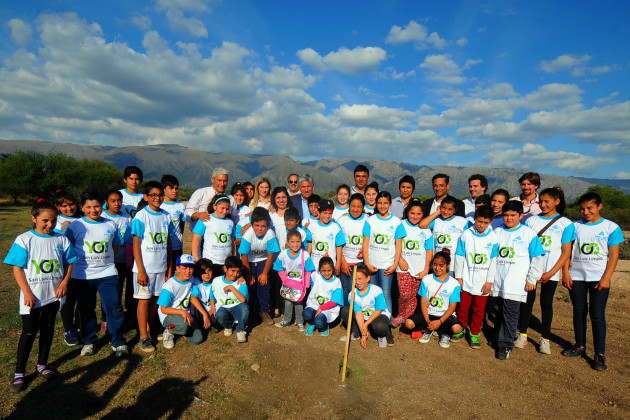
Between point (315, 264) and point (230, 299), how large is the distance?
1.51 meters

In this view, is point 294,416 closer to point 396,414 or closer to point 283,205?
point 396,414

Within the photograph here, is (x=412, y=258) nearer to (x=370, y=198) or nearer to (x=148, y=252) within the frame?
(x=370, y=198)

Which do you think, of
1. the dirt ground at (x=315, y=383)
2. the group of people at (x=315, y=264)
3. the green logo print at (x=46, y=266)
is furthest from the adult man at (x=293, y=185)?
the green logo print at (x=46, y=266)

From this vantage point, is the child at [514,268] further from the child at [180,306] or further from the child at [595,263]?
the child at [180,306]

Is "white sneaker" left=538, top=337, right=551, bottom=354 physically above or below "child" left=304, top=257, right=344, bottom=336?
below

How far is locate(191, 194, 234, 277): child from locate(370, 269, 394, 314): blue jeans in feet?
8.38

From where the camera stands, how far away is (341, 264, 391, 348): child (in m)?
4.96

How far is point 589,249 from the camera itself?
177 inches

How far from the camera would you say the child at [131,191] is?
5270mm

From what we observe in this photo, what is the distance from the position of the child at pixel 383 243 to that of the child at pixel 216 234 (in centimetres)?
231

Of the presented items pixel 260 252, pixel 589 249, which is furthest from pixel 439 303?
pixel 260 252

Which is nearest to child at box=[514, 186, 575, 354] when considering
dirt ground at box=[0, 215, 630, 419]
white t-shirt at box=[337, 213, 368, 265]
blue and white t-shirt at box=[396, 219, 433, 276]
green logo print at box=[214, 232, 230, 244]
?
dirt ground at box=[0, 215, 630, 419]

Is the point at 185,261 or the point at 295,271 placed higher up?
the point at 185,261

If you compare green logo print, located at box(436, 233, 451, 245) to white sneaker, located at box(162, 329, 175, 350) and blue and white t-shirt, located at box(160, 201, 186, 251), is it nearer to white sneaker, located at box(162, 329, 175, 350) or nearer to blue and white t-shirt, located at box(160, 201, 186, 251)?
blue and white t-shirt, located at box(160, 201, 186, 251)
